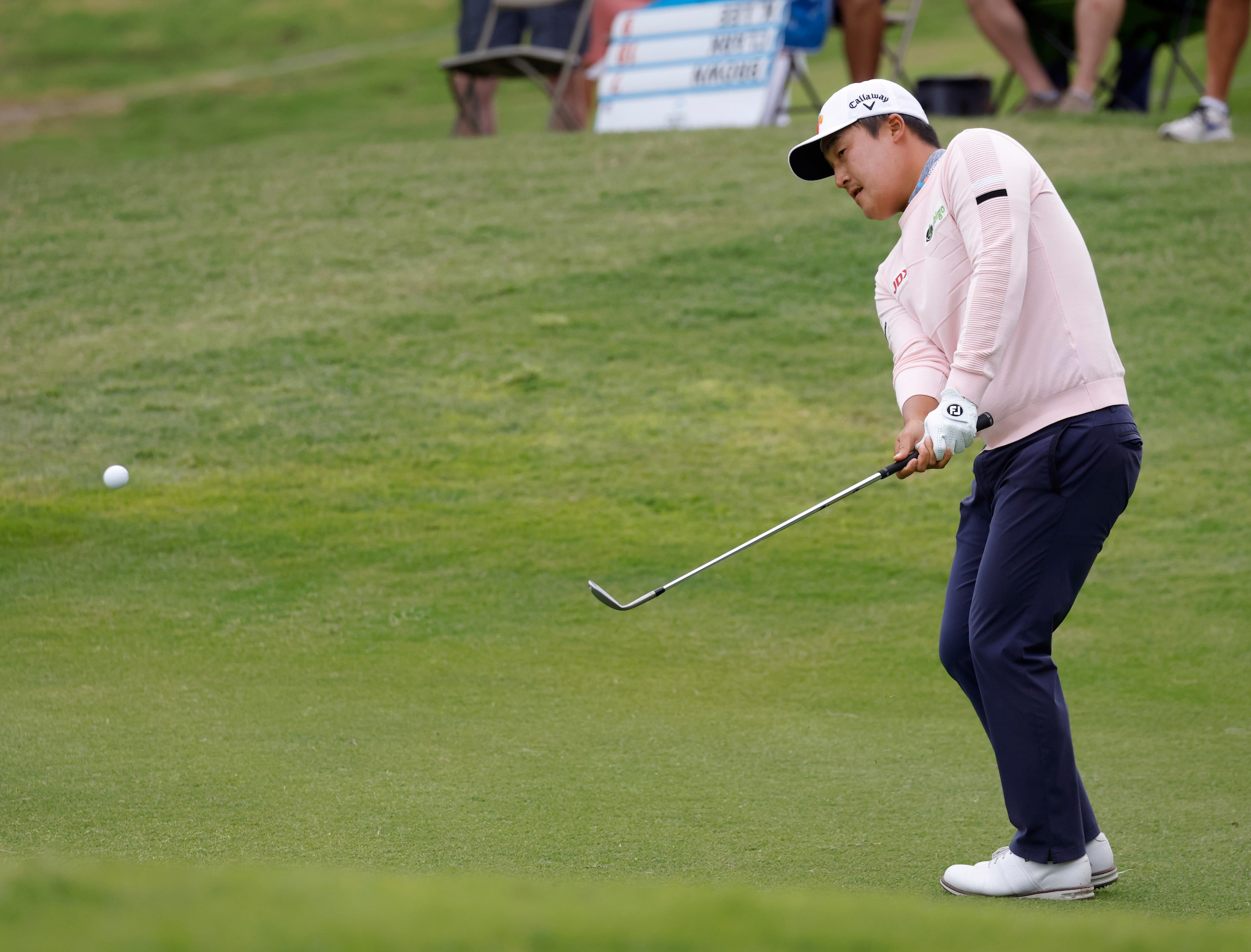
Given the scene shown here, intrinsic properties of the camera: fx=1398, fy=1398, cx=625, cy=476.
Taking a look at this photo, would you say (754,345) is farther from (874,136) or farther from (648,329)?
(874,136)

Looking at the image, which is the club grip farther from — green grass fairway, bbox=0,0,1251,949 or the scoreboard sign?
the scoreboard sign

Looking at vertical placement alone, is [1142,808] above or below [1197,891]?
below

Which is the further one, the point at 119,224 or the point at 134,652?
the point at 119,224

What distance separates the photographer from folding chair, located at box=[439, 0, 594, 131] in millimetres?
11109

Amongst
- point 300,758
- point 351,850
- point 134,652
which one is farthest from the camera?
point 134,652

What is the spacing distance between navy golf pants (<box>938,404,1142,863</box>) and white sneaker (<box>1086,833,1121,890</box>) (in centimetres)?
4

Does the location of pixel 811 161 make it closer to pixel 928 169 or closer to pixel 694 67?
pixel 928 169

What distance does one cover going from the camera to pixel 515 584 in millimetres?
5781

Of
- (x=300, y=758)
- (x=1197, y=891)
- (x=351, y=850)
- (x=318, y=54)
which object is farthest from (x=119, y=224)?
(x=318, y=54)

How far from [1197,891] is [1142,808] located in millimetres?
710

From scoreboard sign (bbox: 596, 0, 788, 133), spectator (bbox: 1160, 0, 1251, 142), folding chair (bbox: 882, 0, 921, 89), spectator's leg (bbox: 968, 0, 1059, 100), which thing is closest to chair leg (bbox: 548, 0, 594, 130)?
scoreboard sign (bbox: 596, 0, 788, 133)

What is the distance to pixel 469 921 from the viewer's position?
1.56 meters

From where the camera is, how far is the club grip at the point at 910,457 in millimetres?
3029

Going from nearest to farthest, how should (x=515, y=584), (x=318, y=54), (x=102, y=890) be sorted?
(x=102, y=890), (x=515, y=584), (x=318, y=54)
